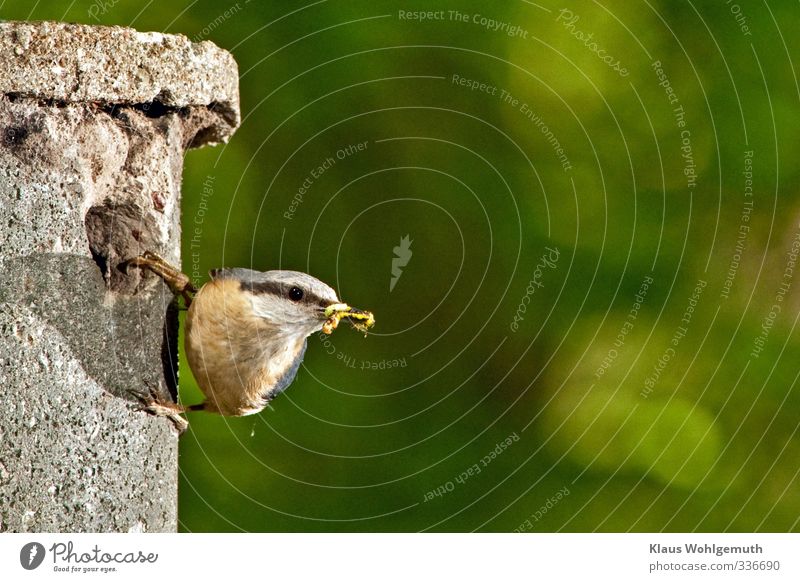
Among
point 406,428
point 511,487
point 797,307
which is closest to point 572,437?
point 511,487

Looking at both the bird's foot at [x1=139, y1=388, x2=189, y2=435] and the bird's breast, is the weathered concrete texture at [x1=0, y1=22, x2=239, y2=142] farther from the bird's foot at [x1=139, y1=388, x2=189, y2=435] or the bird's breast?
the bird's foot at [x1=139, y1=388, x2=189, y2=435]

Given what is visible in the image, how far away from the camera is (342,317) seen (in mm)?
1887

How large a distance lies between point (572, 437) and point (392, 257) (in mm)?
856

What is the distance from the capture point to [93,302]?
1749mm

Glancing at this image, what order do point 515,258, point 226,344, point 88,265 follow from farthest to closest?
point 515,258, point 226,344, point 88,265

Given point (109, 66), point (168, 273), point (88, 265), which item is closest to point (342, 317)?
point (168, 273)

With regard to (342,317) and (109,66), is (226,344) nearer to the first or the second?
(342,317)

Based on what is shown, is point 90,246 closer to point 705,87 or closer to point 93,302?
point 93,302

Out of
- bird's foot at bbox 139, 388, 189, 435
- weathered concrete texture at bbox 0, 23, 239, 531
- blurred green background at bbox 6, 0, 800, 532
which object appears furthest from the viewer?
blurred green background at bbox 6, 0, 800, 532

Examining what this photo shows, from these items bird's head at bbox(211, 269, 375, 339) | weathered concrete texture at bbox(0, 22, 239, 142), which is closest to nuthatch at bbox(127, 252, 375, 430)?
bird's head at bbox(211, 269, 375, 339)

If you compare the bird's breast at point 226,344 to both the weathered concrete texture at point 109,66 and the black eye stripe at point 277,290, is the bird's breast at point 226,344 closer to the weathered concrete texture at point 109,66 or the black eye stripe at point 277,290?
the black eye stripe at point 277,290

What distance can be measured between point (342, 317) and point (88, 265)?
412 mm

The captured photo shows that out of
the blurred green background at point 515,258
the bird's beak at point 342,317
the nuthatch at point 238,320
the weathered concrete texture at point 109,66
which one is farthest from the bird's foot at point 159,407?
the blurred green background at point 515,258

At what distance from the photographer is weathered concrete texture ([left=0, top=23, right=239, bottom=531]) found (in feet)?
5.39
